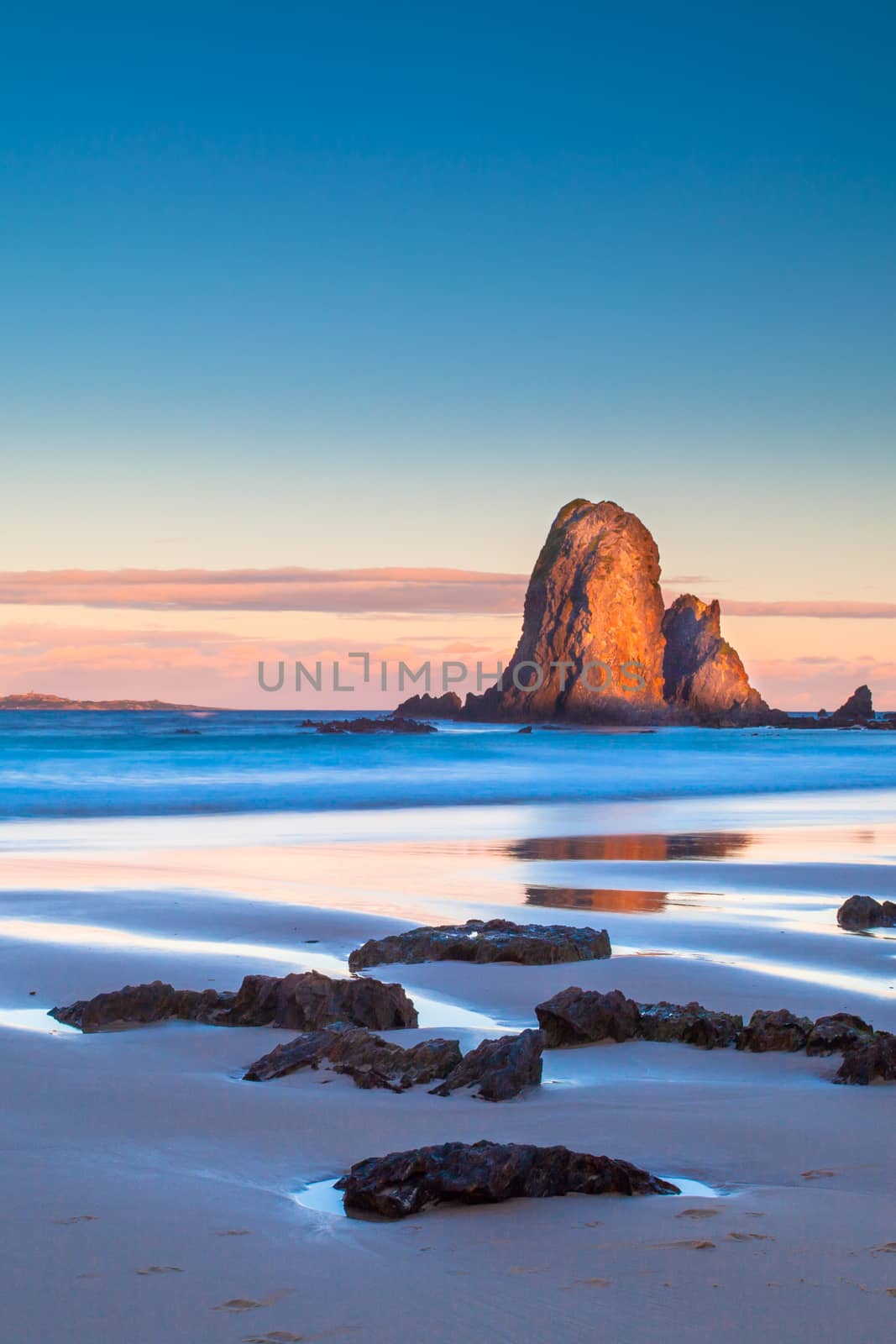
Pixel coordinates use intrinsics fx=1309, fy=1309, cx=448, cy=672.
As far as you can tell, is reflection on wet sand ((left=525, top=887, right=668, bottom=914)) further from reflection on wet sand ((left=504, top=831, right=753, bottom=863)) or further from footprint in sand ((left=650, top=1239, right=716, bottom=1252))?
footprint in sand ((left=650, top=1239, right=716, bottom=1252))

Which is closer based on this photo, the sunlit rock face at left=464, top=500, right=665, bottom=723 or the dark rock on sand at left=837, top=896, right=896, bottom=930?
the dark rock on sand at left=837, top=896, right=896, bottom=930

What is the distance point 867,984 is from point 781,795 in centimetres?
2095

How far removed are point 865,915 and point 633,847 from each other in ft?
21.7

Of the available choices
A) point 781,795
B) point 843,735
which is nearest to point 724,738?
point 843,735

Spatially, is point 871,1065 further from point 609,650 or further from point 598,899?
point 609,650

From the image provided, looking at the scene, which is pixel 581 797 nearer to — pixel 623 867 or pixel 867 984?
pixel 623 867

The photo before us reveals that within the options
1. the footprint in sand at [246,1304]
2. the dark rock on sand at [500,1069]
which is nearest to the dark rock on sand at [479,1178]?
the footprint in sand at [246,1304]

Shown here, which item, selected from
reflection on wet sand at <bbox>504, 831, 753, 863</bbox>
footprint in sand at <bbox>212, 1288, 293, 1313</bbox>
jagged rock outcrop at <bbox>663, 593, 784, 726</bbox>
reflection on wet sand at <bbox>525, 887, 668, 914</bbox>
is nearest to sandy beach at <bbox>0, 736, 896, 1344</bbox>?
footprint in sand at <bbox>212, 1288, 293, 1313</bbox>

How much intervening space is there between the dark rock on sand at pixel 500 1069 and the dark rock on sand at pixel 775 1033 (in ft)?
3.53

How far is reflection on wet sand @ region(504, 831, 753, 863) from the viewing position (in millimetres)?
14312

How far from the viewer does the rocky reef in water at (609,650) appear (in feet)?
330

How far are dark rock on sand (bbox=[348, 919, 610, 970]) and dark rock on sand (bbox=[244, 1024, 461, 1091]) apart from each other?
7.99 feet

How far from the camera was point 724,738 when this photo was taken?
7919 centimetres

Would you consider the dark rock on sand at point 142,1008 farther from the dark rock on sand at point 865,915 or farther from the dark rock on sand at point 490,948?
the dark rock on sand at point 865,915
